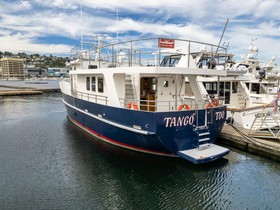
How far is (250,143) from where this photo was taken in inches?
384

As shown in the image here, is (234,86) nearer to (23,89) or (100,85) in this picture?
(100,85)

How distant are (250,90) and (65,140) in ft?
42.4

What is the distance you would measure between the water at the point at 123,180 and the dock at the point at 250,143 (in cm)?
37

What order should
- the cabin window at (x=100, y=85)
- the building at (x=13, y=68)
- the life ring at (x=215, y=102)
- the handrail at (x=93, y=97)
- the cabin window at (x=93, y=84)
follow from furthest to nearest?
the building at (x=13, y=68)
the cabin window at (x=93, y=84)
the cabin window at (x=100, y=85)
the handrail at (x=93, y=97)
the life ring at (x=215, y=102)

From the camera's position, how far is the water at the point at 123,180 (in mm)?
6387

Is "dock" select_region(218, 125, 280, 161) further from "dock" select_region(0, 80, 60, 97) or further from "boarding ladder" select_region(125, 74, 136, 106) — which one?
"dock" select_region(0, 80, 60, 97)

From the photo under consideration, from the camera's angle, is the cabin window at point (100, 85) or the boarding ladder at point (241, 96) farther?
the boarding ladder at point (241, 96)

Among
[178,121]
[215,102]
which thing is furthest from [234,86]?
[178,121]

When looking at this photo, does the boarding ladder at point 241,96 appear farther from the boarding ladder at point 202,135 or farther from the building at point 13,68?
the building at point 13,68

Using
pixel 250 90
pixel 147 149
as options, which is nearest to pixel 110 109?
pixel 147 149

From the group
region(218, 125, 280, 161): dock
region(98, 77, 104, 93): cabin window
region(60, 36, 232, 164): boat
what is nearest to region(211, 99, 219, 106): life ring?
region(60, 36, 232, 164): boat

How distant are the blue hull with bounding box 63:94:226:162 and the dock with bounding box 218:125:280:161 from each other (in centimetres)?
155

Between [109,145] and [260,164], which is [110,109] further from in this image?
[260,164]

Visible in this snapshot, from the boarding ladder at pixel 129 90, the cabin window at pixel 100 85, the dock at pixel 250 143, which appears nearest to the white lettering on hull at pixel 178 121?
the boarding ladder at pixel 129 90
